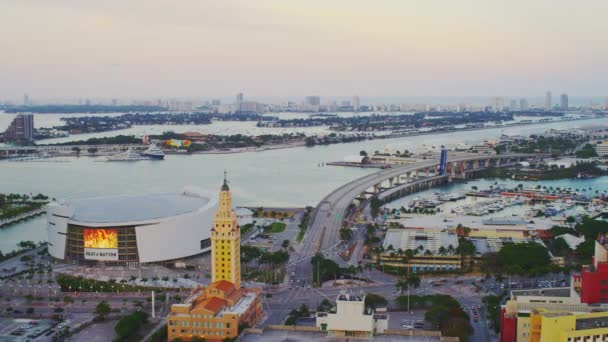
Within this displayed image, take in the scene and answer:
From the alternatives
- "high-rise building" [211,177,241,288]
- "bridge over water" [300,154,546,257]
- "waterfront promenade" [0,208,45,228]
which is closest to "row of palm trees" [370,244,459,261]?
"bridge over water" [300,154,546,257]

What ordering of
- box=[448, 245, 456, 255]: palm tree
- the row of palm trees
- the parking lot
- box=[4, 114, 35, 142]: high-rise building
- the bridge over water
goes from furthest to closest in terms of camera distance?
Answer: box=[4, 114, 35, 142]: high-rise building
the bridge over water
box=[448, 245, 456, 255]: palm tree
the row of palm trees
the parking lot

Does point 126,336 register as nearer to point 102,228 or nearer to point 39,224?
point 102,228

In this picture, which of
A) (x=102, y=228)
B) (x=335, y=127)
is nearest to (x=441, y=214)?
(x=102, y=228)

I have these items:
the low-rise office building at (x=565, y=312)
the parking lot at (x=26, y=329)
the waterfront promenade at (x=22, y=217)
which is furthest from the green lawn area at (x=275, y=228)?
the low-rise office building at (x=565, y=312)

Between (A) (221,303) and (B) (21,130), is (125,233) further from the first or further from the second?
(B) (21,130)

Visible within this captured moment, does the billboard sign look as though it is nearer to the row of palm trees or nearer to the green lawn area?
the green lawn area

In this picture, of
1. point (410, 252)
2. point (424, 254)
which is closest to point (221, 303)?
point (410, 252)

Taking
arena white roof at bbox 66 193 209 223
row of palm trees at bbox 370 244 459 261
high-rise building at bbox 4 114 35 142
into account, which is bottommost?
row of palm trees at bbox 370 244 459 261

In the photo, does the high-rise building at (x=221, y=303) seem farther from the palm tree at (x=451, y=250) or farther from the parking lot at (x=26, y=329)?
the palm tree at (x=451, y=250)
